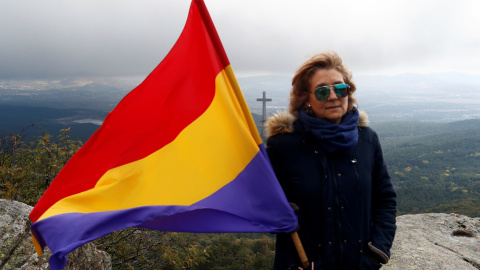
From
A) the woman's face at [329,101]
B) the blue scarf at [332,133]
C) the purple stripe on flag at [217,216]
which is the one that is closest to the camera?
the purple stripe on flag at [217,216]

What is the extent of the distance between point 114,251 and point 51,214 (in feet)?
28.9

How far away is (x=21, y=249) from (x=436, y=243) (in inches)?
303

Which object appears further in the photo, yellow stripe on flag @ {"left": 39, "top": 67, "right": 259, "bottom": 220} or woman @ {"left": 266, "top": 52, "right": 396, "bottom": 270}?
yellow stripe on flag @ {"left": 39, "top": 67, "right": 259, "bottom": 220}

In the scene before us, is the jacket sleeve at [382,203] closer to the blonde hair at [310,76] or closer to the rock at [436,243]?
the blonde hair at [310,76]

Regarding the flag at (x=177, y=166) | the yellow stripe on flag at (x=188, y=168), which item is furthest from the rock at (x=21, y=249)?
the yellow stripe on flag at (x=188, y=168)

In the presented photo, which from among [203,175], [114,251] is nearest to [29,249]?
[203,175]

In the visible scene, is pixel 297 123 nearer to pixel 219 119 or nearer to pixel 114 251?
pixel 219 119

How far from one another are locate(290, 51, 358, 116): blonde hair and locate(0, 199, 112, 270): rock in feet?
11.6

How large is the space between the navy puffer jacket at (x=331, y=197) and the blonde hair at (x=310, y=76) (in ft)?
0.57

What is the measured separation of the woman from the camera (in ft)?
8.17

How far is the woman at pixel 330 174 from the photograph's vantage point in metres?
2.49

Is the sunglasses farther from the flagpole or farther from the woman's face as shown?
the flagpole

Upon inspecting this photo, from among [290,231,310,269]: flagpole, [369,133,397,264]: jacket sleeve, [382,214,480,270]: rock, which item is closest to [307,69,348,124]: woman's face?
[369,133,397,264]: jacket sleeve

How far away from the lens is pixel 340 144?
2.47 m
